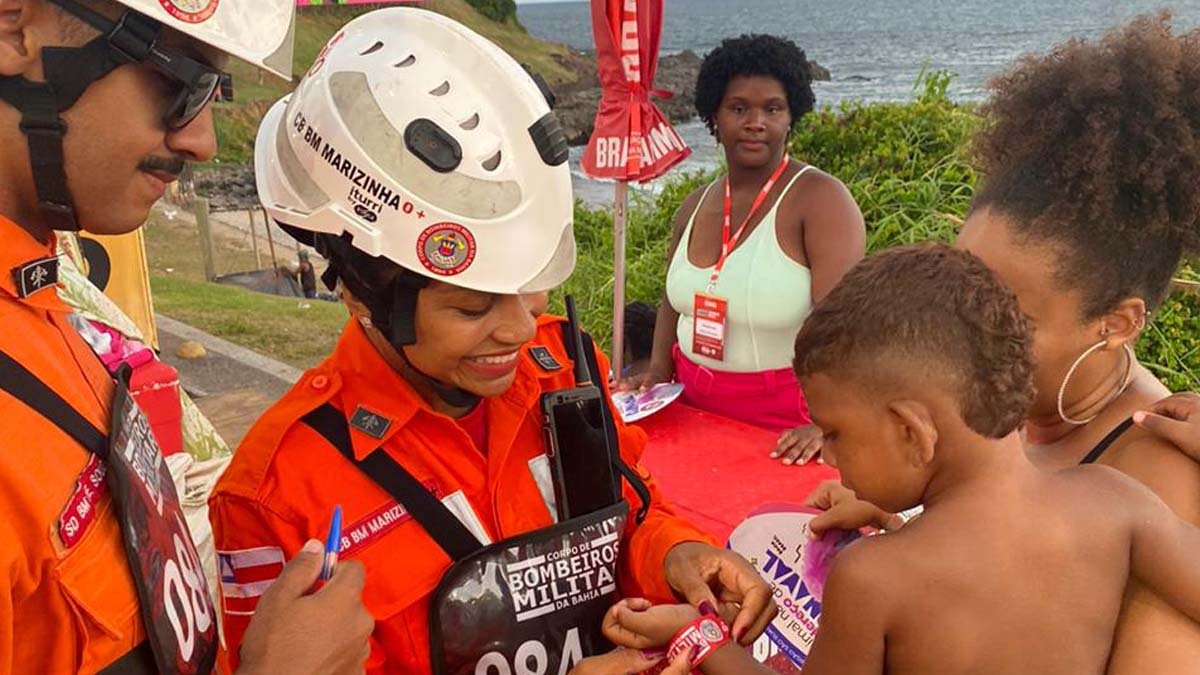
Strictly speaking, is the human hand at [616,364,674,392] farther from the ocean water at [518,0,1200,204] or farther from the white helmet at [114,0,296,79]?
the ocean water at [518,0,1200,204]

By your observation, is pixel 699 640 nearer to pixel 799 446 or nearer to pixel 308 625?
pixel 308 625

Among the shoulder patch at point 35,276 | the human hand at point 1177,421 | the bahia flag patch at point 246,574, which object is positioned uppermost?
the shoulder patch at point 35,276

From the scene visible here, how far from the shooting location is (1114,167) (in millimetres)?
1752

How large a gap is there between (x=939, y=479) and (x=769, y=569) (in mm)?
765

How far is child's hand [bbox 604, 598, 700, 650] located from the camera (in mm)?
1742

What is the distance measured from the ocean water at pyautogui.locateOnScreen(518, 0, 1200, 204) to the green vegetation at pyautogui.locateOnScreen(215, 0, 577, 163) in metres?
7.19

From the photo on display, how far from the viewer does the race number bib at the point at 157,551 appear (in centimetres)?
129

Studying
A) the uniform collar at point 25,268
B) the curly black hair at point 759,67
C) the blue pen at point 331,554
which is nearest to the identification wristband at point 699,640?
the blue pen at point 331,554

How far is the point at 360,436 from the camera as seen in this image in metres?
1.69

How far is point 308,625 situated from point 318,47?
613 inches

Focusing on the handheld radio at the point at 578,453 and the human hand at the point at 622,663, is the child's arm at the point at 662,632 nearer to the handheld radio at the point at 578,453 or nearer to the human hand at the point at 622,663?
the human hand at the point at 622,663

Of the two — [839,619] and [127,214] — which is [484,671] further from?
[127,214]

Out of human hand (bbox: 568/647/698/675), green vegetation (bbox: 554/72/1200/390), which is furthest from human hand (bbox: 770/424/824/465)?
green vegetation (bbox: 554/72/1200/390)

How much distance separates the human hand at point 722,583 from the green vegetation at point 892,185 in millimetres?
3885
